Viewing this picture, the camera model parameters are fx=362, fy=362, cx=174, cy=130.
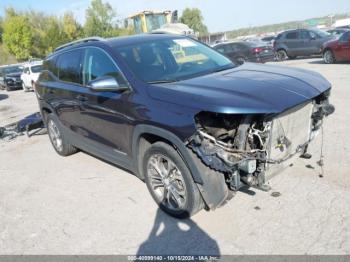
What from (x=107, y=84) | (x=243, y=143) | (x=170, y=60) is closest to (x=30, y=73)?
(x=170, y=60)

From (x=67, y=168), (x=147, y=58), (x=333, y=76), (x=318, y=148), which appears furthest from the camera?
(x=333, y=76)

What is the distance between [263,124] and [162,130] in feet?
3.19

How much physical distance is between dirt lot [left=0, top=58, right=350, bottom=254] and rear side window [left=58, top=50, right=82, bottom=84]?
1468mm

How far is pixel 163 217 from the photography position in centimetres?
402

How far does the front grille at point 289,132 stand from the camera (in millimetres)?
3491

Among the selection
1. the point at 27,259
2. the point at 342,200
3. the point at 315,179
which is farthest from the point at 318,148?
the point at 27,259

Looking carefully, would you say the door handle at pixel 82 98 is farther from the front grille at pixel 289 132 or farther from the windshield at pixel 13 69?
the windshield at pixel 13 69

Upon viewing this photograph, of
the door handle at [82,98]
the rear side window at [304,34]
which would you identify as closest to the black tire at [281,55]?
the rear side window at [304,34]

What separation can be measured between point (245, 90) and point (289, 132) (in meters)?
0.74

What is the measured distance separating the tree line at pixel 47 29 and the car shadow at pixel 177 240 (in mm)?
36467

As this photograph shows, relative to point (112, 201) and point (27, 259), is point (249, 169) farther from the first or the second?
point (27, 259)

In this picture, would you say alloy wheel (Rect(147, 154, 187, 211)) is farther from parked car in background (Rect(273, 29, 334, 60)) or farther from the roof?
parked car in background (Rect(273, 29, 334, 60))

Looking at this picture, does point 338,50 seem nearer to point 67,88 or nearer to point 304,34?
point 304,34

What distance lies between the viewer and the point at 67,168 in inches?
236
